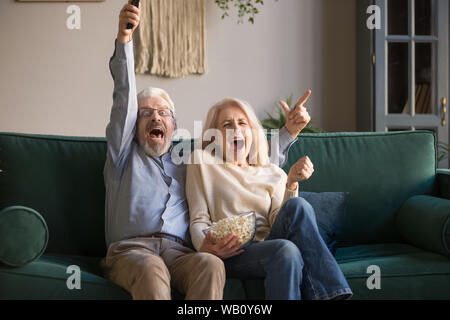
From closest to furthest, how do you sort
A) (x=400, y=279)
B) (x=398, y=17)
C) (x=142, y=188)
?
(x=400, y=279)
(x=142, y=188)
(x=398, y=17)

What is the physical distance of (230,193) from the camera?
1767 mm

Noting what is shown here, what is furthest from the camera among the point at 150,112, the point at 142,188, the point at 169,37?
the point at 169,37

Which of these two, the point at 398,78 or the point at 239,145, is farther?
the point at 398,78

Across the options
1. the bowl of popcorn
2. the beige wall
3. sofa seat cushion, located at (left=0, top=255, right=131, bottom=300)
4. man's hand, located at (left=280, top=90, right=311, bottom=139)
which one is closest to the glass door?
the beige wall

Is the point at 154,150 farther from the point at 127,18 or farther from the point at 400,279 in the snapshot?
the point at 400,279

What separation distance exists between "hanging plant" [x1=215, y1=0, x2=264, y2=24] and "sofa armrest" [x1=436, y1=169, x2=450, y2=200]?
188cm

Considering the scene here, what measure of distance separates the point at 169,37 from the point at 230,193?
6.74ft

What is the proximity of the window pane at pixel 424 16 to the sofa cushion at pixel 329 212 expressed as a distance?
1908 mm

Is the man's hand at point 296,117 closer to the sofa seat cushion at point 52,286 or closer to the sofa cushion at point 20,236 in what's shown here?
the sofa seat cushion at point 52,286

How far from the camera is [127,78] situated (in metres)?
1.74

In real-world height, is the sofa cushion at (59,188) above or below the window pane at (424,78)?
below

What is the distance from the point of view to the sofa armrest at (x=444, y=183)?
2.08 meters

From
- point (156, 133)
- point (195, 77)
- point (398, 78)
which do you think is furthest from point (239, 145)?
point (398, 78)

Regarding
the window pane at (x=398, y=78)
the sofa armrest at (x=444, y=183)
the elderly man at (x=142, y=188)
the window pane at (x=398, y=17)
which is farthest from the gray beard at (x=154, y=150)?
the window pane at (x=398, y=17)
